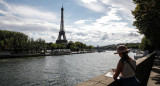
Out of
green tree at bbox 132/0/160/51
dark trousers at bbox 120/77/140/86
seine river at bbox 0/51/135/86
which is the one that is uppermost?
green tree at bbox 132/0/160/51

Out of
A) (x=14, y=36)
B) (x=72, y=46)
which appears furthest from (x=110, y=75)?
(x=72, y=46)

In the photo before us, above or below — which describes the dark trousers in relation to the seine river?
above

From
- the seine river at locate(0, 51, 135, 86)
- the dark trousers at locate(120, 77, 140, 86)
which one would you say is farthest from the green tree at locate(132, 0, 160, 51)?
the dark trousers at locate(120, 77, 140, 86)

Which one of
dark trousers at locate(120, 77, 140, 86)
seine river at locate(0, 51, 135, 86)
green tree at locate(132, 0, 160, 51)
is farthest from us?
seine river at locate(0, 51, 135, 86)

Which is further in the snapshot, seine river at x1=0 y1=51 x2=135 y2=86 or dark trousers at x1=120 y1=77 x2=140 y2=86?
seine river at x1=0 y1=51 x2=135 y2=86

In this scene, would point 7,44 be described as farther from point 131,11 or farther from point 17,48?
point 131,11

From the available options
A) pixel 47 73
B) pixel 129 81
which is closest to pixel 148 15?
pixel 129 81

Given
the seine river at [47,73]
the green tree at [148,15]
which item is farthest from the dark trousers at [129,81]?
the seine river at [47,73]

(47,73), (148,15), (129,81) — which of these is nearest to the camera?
(129,81)

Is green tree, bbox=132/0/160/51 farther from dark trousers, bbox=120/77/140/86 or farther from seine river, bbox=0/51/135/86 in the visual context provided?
dark trousers, bbox=120/77/140/86

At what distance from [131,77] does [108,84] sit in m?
0.83

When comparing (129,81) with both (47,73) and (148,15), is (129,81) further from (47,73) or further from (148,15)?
(47,73)

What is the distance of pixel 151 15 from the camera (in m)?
15.6

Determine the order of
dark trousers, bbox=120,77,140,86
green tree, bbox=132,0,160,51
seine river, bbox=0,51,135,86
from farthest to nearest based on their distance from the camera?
seine river, bbox=0,51,135,86, green tree, bbox=132,0,160,51, dark trousers, bbox=120,77,140,86
